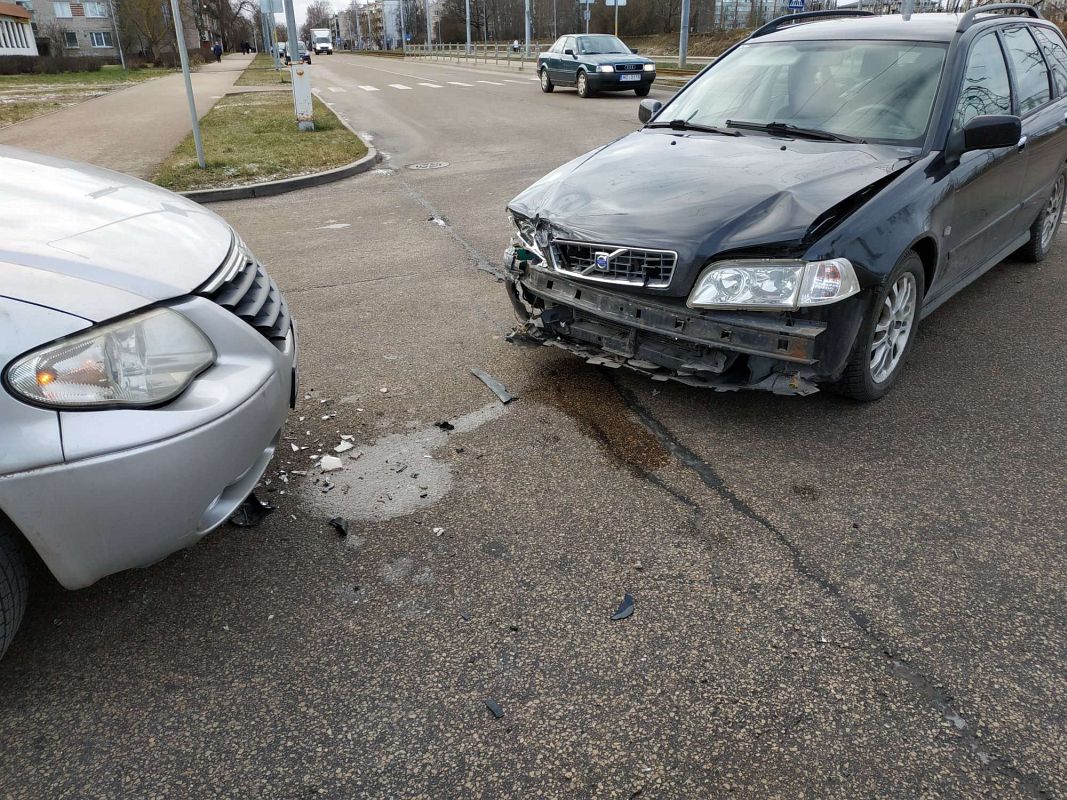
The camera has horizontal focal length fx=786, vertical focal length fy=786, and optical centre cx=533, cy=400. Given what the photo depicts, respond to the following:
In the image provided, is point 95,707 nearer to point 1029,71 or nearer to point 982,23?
point 982,23

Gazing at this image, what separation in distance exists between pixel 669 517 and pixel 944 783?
1309 millimetres

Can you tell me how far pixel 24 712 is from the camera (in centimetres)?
224

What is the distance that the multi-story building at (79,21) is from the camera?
73.6 meters

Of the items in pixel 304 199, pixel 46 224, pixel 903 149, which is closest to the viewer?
pixel 46 224

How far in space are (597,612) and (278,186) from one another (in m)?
9.27

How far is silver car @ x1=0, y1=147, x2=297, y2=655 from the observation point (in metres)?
2.03

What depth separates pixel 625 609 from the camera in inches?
101

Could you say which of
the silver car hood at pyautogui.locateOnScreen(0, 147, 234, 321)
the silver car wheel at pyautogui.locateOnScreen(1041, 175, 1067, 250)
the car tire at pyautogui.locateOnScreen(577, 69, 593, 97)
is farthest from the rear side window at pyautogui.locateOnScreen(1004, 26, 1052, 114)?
the car tire at pyautogui.locateOnScreen(577, 69, 593, 97)

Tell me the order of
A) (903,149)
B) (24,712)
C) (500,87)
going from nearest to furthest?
1. (24,712)
2. (903,149)
3. (500,87)

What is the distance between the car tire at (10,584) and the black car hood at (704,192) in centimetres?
254

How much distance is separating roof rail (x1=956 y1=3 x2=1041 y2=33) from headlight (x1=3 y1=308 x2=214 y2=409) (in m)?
4.40

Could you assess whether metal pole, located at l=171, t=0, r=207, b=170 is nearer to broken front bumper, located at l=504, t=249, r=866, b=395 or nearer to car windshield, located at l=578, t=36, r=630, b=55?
broken front bumper, located at l=504, t=249, r=866, b=395

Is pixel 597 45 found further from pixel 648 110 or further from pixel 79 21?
pixel 79 21

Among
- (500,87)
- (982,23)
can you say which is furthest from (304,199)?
(500,87)
